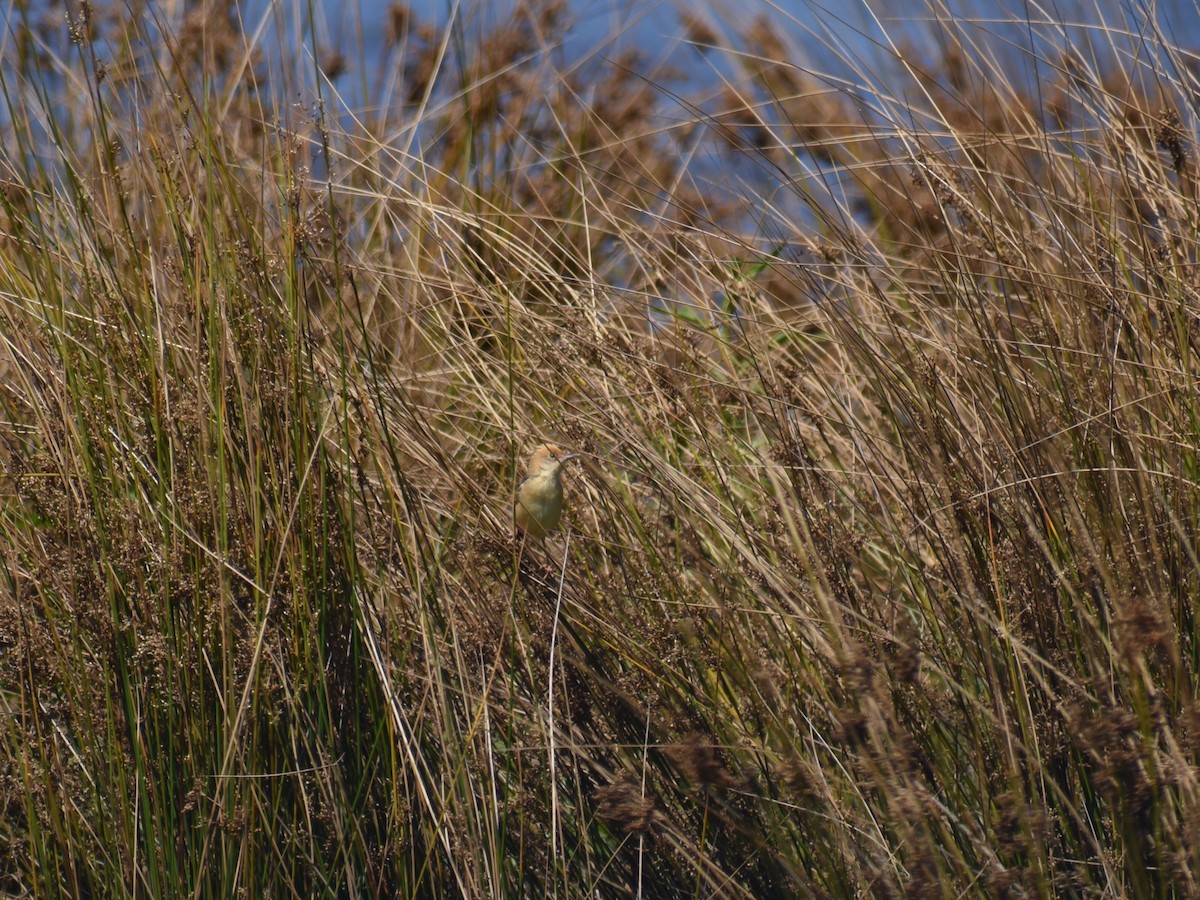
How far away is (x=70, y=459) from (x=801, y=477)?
139 cm

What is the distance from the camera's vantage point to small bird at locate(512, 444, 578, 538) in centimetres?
282

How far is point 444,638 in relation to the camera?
7.93 feet

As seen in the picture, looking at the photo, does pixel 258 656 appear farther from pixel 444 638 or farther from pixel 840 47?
pixel 840 47

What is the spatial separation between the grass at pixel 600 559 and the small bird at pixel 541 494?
0.05 m

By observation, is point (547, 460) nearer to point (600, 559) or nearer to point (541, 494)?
point (541, 494)

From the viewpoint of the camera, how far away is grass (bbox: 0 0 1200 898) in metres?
2.09

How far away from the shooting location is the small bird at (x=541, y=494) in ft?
9.26

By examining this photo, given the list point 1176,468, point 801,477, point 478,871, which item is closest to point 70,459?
point 478,871

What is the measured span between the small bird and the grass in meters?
0.05

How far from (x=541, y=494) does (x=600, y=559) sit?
19 centimetres

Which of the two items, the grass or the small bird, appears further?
the small bird

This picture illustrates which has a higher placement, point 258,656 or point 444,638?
point 258,656

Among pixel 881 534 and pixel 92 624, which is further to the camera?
pixel 881 534

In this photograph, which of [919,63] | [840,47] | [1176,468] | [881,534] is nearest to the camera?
[1176,468]
